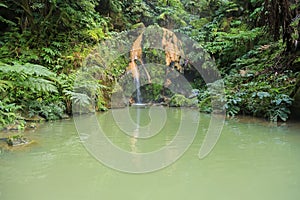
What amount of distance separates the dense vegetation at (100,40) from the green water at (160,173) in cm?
74

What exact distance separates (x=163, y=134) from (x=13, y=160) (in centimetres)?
224

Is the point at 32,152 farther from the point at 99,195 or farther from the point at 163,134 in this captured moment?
the point at 163,134

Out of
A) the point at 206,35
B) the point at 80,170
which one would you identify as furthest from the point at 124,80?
the point at 80,170

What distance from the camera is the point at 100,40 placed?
8.66m

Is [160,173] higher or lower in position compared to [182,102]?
lower

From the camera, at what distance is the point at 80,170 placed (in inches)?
103

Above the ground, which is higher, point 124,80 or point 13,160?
point 124,80

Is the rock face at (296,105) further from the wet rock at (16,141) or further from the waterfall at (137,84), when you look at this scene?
the waterfall at (137,84)

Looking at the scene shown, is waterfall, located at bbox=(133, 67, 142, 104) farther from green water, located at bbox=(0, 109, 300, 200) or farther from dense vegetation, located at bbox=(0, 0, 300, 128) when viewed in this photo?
green water, located at bbox=(0, 109, 300, 200)

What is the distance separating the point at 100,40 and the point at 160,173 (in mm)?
6777

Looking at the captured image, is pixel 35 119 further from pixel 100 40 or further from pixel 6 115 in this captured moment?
pixel 100 40

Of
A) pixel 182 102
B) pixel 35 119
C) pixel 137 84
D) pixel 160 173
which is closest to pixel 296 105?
pixel 160 173

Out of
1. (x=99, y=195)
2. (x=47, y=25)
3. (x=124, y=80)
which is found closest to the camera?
(x=99, y=195)

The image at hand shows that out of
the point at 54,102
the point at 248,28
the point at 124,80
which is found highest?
the point at 248,28
